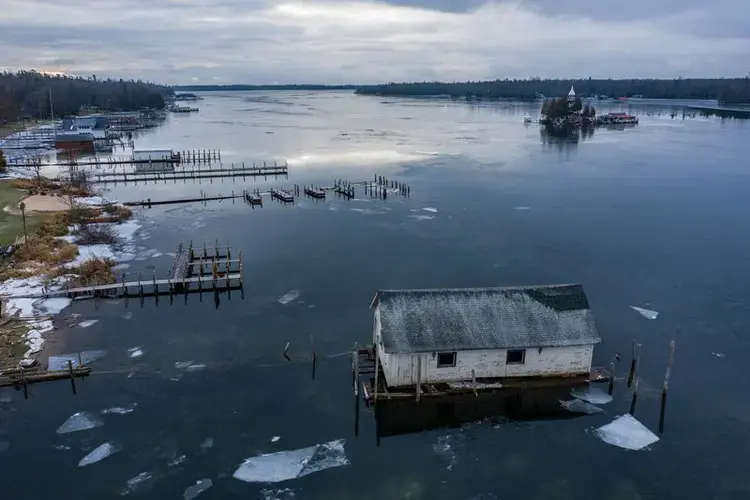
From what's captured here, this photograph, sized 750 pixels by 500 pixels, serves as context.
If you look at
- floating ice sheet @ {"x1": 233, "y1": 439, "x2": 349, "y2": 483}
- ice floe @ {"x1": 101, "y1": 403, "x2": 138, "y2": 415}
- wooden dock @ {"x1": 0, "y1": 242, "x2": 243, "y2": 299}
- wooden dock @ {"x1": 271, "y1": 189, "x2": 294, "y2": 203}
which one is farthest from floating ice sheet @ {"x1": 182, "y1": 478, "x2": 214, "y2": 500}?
wooden dock @ {"x1": 271, "y1": 189, "x2": 294, "y2": 203}

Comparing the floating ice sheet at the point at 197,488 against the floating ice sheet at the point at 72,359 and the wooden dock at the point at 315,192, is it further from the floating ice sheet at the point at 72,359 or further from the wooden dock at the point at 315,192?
the wooden dock at the point at 315,192

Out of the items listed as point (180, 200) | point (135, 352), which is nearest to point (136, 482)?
point (135, 352)

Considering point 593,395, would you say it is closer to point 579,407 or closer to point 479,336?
point 579,407

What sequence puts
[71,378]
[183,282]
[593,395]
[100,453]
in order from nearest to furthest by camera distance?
[100,453] < [593,395] < [71,378] < [183,282]

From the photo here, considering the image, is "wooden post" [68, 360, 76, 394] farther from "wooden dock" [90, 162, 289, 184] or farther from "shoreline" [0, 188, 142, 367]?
"wooden dock" [90, 162, 289, 184]

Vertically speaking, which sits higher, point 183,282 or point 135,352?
point 183,282

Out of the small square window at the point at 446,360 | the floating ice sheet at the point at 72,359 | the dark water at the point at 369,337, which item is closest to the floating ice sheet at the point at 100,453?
the dark water at the point at 369,337

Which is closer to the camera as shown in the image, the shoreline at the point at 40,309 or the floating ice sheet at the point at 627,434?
the floating ice sheet at the point at 627,434
